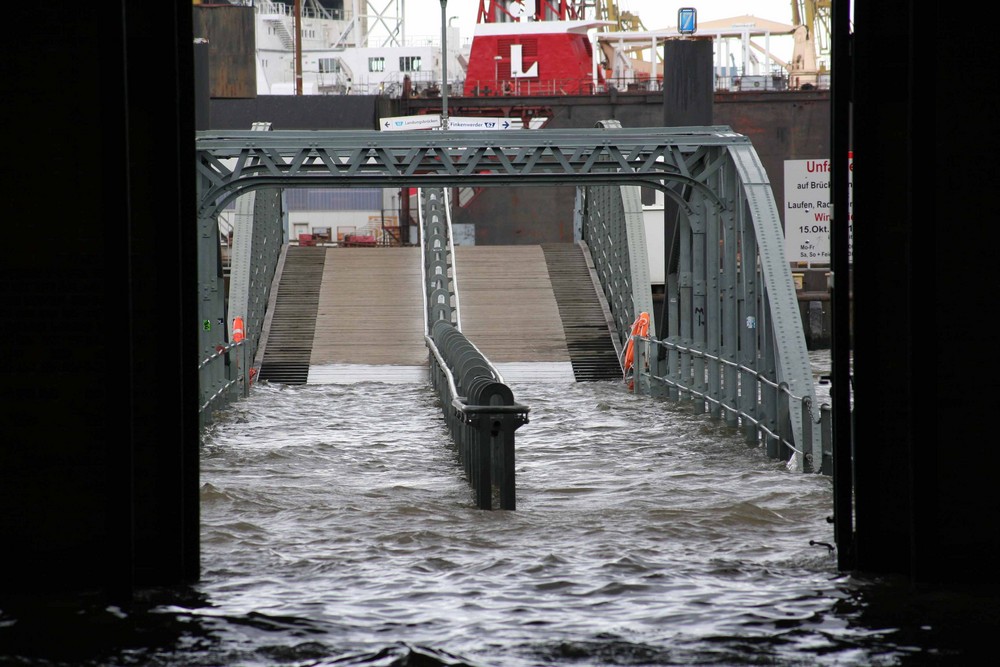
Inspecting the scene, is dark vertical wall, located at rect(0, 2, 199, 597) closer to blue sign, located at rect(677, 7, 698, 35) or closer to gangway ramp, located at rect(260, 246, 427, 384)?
gangway ramp, located at rect(260, 246, 427, 384)

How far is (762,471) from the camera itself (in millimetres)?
15547

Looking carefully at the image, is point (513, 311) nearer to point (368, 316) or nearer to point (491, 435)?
point (368, 316)

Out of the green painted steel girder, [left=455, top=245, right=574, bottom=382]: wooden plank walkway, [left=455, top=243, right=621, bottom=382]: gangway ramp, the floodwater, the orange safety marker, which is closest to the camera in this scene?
the floodwater

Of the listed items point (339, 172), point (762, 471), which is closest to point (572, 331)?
point (339, 172)

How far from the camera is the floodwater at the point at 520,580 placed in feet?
23.9

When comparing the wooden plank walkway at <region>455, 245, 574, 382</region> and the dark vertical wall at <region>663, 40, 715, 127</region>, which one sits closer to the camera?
the dark vertical wall at <region>663, 40, 715, 127</region>

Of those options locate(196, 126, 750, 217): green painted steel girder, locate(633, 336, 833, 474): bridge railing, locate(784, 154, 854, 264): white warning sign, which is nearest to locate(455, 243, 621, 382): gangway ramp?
locate(633, 336, 833, 474): bridge railing

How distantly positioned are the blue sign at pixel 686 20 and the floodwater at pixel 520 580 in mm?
16320

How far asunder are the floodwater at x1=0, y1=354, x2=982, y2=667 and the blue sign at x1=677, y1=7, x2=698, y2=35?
16320 mm

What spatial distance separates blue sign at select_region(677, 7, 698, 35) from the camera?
31.6 meters

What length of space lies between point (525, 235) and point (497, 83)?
31.9ft

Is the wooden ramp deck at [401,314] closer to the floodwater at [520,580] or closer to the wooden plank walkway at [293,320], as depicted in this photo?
the wooden plank walkway at [293,320]

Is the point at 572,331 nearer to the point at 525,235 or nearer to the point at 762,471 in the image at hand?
the point at 762,471

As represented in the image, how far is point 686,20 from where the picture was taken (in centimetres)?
3212
